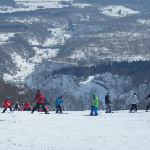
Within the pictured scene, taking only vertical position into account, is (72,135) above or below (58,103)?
below

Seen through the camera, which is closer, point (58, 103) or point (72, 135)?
point (72, 135)

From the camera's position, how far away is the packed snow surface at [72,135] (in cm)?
1203

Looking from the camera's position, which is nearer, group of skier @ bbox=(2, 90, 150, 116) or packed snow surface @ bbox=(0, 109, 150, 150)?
packed snow surface @ bbox=(0, 109, 150, 150)

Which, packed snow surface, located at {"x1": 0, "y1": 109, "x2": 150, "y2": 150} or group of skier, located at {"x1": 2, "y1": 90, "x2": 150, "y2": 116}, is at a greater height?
group of skier, located at {"x1": 2, "y1": 90, "x2": 150, "y2": 116}

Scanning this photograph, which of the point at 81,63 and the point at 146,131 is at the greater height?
the point at 81,63

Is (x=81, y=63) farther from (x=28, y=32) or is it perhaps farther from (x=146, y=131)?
(x=146, y=131)

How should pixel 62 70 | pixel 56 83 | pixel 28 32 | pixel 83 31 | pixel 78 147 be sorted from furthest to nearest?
1. pixel 83 31
2. pixel 28 32
3. pixel 62 70
4. pixel 56 83
5. pixel 78 147

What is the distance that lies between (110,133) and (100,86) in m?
74.8

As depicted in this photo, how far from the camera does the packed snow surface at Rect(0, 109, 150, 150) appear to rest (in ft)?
39.5

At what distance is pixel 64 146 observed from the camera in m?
12.1

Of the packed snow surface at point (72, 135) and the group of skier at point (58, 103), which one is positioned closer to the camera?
the packed snow surface at point (72, 135)

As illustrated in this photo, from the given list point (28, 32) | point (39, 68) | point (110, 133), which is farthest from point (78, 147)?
point (28, 32)

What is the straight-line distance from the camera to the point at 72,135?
13773 millimetres

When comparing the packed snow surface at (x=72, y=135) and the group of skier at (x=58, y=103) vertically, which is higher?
the group of skier at (x=58, y=103)
